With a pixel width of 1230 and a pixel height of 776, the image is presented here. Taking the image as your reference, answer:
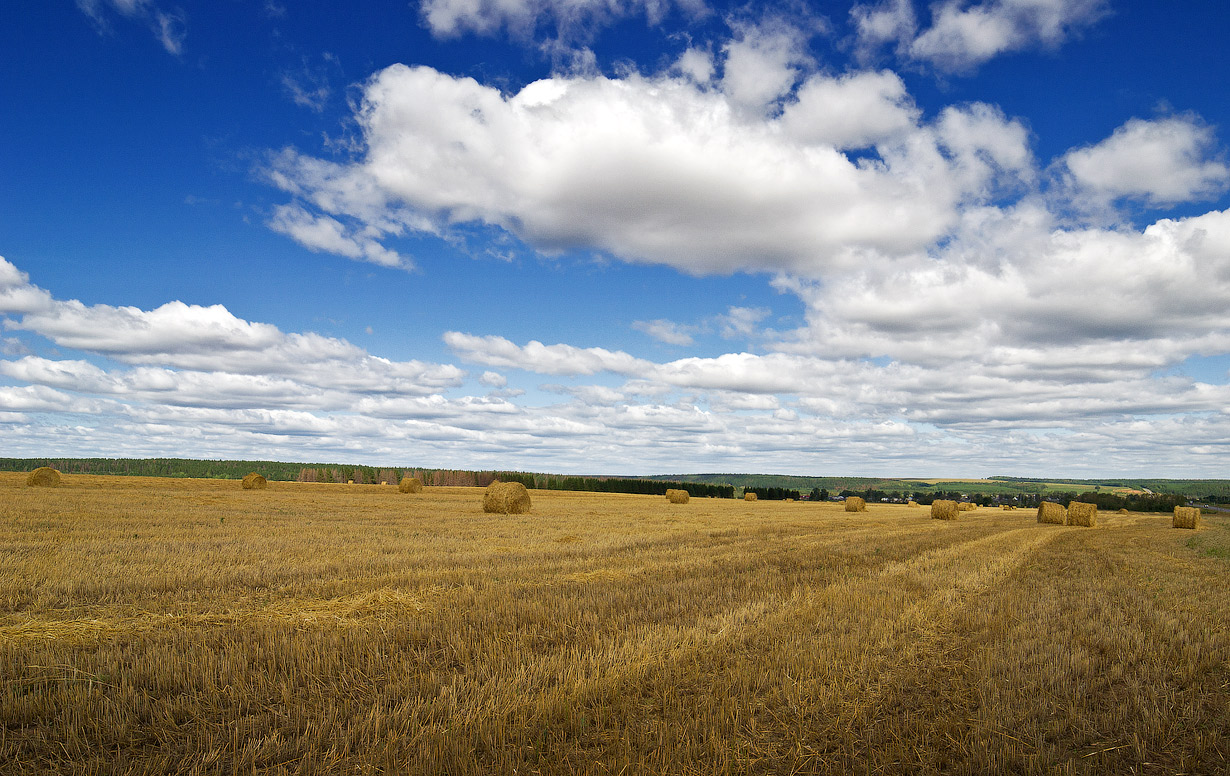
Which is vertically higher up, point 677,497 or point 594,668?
point 594,668

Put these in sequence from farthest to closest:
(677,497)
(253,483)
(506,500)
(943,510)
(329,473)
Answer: (329,473), (677,497), (253,483), (943,510), (506,500)

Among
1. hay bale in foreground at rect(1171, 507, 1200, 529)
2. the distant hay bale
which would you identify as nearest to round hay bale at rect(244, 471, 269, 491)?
the distant hay bale

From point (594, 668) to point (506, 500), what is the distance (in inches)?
1059

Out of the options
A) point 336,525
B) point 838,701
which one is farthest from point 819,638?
point 336,525

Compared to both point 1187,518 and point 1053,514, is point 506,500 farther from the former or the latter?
point 1187,518

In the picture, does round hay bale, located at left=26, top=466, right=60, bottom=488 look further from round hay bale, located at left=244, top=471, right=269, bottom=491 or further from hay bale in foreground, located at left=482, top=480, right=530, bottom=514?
hay bale in foreground, located at left=482, top=480, right=530, bottom=514

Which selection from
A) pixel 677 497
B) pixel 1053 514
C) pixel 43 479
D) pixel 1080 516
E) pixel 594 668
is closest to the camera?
pixel 594 668

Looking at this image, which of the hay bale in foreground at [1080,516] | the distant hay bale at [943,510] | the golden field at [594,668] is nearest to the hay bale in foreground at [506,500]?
the golden field at [594,668]

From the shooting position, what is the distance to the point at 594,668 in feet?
19.6

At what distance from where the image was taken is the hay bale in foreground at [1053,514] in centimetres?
3931

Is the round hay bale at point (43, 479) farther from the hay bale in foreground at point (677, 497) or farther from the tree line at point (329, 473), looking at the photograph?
the tree line at point (329, 473)

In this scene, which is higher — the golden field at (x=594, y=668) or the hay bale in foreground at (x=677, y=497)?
the golden field at (x=594, y=668)

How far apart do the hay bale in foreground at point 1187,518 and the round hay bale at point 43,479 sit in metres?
71.8

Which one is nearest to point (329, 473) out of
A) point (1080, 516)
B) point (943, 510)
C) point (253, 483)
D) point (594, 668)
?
point (253, 483)
